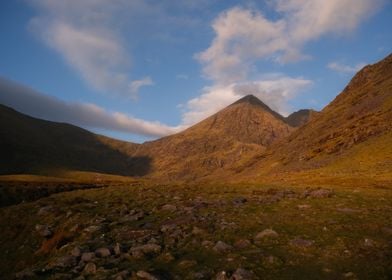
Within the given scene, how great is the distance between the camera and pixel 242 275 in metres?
15.7

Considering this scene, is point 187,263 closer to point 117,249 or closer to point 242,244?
point 242,244

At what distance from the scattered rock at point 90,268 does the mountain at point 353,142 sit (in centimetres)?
6735

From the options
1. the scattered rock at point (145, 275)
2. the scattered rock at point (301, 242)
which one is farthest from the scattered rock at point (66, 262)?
the scattered rock at point (301, 242)

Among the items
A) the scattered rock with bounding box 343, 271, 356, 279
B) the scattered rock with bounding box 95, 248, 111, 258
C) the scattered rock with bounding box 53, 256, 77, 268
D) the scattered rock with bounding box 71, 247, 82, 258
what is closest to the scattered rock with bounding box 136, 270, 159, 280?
the scattered rock with bounding box 95, 248, 111, 258

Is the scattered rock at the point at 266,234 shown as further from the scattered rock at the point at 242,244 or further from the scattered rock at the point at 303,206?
the scattered rock at the point at 303,206

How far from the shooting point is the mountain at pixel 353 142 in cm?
9843

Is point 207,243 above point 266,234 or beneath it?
beneath

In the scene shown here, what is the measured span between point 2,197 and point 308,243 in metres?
46.3

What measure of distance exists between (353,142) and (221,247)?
12020cm

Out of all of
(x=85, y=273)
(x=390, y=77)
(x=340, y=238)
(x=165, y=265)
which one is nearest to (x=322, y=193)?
(x=340, y=238)

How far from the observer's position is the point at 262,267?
669 inches

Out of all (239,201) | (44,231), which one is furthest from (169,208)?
(44,231)

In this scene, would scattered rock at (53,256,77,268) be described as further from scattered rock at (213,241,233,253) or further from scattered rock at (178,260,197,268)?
scattered rock at (213,241,233,253)

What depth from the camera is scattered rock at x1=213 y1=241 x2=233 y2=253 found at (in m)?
19.5
